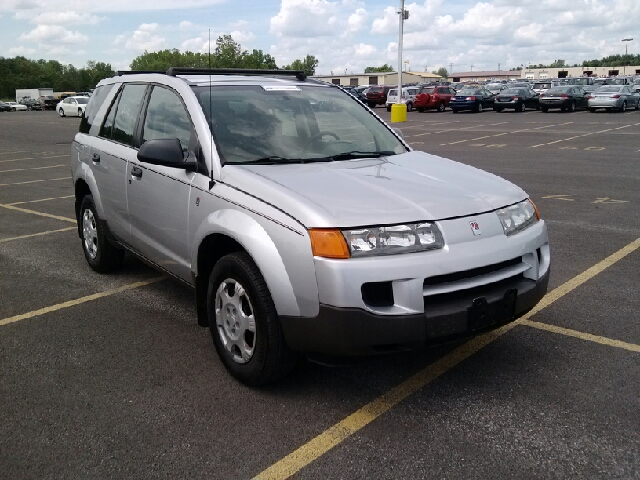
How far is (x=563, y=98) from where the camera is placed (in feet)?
120

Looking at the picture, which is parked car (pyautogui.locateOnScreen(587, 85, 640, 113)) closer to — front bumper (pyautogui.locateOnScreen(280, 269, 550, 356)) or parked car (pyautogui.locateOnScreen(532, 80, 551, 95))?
parked car (pyautogui.locateOnScreen(532, 80, 551, 95))

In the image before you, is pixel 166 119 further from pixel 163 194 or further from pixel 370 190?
pixel 370 190

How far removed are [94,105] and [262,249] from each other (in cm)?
351

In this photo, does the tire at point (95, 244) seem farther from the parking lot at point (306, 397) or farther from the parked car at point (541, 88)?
the parked car at point (541, 88)

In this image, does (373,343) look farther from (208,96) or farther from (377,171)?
(208,96)

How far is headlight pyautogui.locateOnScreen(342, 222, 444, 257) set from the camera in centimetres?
317

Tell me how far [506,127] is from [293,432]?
84.7ft

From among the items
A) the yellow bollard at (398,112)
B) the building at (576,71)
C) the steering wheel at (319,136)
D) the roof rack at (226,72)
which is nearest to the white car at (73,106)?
the yellow bollard at (398,112)

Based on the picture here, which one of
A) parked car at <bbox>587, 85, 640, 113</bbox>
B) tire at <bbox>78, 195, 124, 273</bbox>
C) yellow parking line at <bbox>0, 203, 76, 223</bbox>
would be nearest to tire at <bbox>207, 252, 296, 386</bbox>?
tire at <bbox>78, 195, 124, 273</bbox>

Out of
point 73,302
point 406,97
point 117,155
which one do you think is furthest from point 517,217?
point 406,97

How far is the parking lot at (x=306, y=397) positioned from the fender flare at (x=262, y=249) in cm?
59

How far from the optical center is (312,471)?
2908mm

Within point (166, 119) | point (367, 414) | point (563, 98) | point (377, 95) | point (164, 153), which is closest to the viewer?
point (367, 414)

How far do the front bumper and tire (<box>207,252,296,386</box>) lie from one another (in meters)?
0.14
